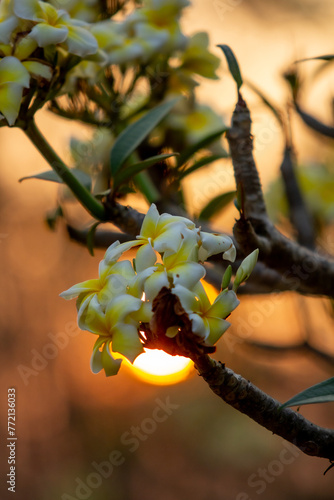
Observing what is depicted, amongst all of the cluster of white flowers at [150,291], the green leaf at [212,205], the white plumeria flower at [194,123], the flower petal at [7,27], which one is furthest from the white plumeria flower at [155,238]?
the white plumeria flower at [194,123]

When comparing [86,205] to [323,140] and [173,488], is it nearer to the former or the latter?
[323,140]

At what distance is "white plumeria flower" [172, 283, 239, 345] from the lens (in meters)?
0.35

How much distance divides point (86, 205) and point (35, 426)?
8.73ft

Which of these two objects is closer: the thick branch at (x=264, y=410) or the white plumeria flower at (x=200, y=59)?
the thick branch at (x=264, y=410)

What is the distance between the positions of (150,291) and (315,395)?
0.13 m

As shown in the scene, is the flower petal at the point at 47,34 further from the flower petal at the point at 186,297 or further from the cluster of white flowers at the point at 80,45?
the flower petal at the point at 186,297

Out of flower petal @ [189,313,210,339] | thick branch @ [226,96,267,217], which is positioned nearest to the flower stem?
thick branch @ [226,96,267,217]

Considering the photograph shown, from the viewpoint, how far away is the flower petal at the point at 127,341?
0.36 meters

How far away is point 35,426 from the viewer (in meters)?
2.97

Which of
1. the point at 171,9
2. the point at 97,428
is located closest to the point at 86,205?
the point at 171,9

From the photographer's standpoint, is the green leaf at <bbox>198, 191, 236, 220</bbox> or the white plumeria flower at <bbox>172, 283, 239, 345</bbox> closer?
the white plumeria flower at <bbox>172, 283, 239, 345</bbox>

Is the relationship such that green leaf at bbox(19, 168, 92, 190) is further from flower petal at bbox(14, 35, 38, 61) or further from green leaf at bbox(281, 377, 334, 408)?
green leaf at bbox(281, 377, 334, 408)

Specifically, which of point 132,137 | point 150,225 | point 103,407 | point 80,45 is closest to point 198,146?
point 132,137

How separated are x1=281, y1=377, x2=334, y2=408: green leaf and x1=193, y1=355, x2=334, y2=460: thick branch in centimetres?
4
